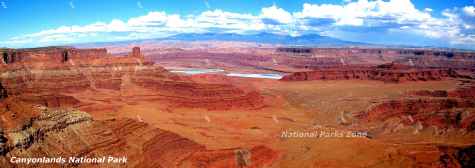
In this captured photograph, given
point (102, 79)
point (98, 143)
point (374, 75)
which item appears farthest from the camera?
point (374, 75)

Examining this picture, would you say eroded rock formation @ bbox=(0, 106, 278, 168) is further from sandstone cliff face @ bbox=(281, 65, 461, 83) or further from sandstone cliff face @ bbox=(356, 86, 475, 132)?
sandstone cliff face @ bbox=(281, 65, 461, 83)

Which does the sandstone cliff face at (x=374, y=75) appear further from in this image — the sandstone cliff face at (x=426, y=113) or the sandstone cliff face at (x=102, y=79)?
the sandstone cliff face at (x=102, y=79)

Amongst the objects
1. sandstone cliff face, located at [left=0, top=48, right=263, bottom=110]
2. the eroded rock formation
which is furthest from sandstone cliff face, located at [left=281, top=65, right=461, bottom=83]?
the eroded rock formation

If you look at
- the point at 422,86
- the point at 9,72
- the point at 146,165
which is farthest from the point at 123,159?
the point at 422,86

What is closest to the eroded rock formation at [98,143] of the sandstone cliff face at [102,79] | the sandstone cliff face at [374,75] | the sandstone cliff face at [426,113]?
the sandstone cliff face at [426,113]

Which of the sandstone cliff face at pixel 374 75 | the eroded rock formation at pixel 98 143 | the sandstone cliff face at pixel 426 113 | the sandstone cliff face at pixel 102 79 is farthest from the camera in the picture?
the sandstone cliff face at pixel 374 75

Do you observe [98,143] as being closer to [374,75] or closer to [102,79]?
[102,79]

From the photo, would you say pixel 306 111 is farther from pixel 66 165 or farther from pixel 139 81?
pixel 66 165

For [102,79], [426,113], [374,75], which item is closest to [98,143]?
[102,79]

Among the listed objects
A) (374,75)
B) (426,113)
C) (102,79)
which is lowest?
(426,113)

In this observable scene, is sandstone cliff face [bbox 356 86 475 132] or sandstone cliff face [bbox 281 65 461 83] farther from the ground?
sandstone cliff face [bbox 281 65 461 83]

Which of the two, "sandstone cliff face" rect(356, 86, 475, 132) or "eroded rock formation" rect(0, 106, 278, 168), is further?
"sandstone cliff face" rect(356, 86, 475, 132)

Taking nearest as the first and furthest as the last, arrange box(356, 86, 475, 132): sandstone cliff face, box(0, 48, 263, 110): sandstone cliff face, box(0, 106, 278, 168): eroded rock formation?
box(0, 106, 278, 168): eroded rock formation, box(356, 86, 475, 132): sandstone cliff face, box(0, 48, 263, 110): sandstone cliff face
